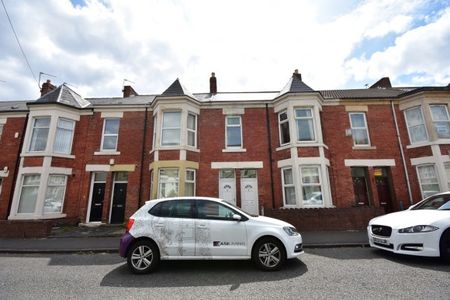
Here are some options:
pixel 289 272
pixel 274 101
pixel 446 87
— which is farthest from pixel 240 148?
pixel 446 87

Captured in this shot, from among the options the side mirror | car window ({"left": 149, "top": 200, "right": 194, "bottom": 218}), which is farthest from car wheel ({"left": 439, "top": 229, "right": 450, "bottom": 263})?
car window ({"left": 149, "top": 200, "right": 194, "bottom": 218})

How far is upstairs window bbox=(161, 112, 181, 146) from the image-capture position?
1177cm

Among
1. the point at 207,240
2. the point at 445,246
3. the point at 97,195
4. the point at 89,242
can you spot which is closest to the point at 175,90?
the point at 97,195

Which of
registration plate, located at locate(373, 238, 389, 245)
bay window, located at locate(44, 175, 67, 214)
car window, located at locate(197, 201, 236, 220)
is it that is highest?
bay window, located at locate(44, 175, 67, 214)

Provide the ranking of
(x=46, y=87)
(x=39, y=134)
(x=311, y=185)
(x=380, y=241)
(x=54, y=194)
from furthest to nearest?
(x=46, y=87), (x=39, y=134), (x=54, y=194), (x=311, y=185), (x=380, y=241)

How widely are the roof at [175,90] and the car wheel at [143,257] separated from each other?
8.66 m

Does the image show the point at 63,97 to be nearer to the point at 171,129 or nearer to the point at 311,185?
the point at 171,129

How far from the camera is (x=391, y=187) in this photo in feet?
38.3

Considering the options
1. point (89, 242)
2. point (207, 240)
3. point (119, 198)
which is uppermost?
point (119, 198)

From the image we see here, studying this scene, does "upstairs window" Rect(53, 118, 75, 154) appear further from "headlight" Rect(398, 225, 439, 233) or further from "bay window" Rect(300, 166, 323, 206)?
"headlight" Rect(398, 225, 439, 233)

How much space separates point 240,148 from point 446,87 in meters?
11.6

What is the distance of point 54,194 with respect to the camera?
37.8 feet

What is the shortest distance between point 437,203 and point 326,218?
3.84 metres

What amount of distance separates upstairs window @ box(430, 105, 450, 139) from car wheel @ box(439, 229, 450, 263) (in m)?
9.24
